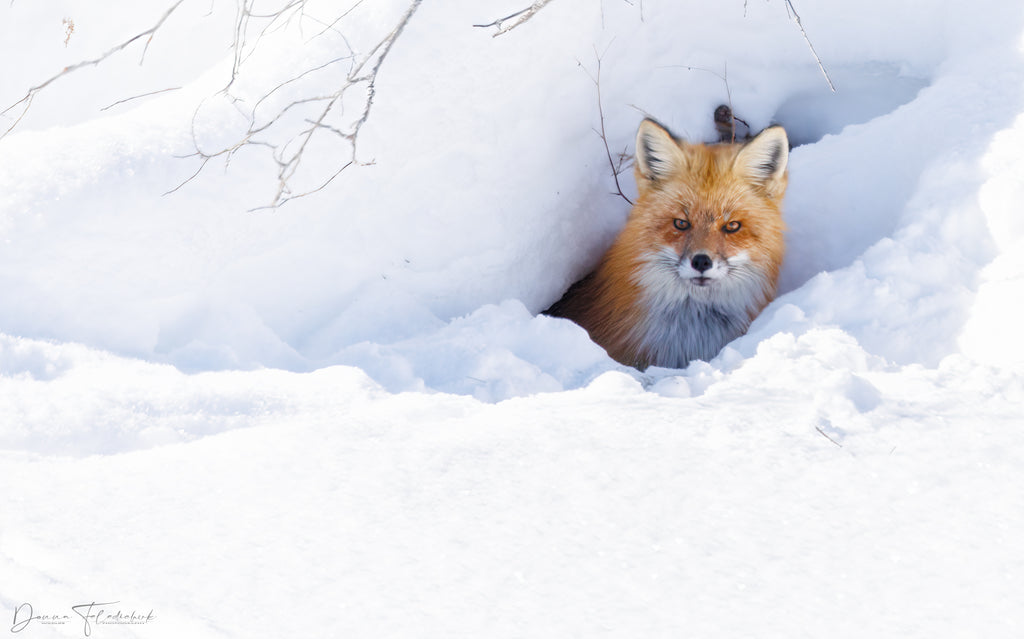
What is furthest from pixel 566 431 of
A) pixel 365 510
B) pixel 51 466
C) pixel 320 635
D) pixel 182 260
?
pixel 182 260

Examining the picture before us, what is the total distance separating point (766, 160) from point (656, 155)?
535 mm

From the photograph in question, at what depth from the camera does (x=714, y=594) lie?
1.66 meters

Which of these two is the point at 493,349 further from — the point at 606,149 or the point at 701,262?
the point at 606,149

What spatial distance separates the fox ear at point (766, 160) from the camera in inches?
146

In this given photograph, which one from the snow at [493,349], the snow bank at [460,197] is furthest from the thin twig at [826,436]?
the snow bank at [460,197]

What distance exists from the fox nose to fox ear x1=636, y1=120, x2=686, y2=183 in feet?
1.79

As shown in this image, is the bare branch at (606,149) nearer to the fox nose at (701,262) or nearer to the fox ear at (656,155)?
the fox ear at (656,155)

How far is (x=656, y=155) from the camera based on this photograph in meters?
3.92

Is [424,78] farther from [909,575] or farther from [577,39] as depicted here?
[909,575]

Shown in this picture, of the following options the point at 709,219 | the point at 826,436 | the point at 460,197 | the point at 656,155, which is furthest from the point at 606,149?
the point at 826,436

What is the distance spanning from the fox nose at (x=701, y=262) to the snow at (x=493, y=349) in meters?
0.48

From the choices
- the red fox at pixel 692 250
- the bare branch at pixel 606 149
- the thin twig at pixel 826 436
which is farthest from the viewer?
the bare branch at pixel 606 149

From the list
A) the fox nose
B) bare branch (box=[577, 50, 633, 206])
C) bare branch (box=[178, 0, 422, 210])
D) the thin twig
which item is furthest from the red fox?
the thin twig

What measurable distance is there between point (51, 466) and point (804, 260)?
137 inches
